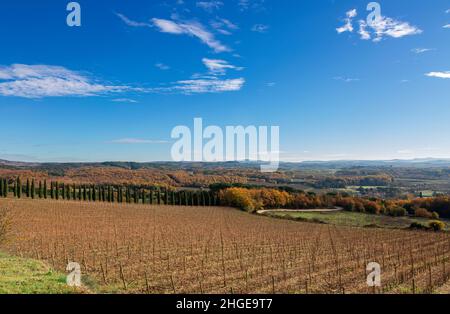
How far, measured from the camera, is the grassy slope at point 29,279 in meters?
14.9

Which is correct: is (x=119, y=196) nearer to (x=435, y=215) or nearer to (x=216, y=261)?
(x=216, y=261)

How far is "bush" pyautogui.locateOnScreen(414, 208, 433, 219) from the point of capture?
285ft

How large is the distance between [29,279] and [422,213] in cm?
9099

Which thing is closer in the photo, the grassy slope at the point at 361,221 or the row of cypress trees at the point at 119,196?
the grassy slope at the point at 361,221

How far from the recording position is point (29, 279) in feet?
56.2

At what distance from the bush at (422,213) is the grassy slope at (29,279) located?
8722 cm

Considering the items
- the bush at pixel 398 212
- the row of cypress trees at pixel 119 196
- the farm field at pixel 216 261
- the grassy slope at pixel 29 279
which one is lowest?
the bush at pixel 398 212

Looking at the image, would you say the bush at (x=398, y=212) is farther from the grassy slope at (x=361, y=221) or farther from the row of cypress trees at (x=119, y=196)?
the row of cypress trees at (x=119, y=196)

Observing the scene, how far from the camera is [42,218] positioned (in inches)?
2084

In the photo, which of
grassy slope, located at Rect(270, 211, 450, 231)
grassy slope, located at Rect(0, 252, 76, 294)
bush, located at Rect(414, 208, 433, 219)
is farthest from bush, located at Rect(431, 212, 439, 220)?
grassy slope, located at Rect(0, 252, 76, 294)

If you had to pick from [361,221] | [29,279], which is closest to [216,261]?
[29,279]

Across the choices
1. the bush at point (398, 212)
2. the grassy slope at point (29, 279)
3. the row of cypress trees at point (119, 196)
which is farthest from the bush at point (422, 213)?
the grassy slope at point (29, 279)

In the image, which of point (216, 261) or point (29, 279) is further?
point (216, 261)
